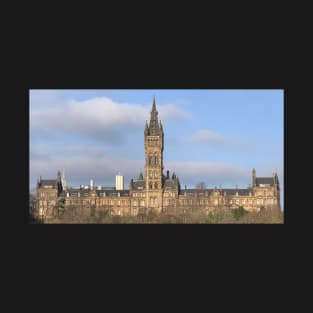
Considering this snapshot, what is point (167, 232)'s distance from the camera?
39.7 feet

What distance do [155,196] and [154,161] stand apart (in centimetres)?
353

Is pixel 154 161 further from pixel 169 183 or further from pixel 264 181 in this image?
pixel 264 181

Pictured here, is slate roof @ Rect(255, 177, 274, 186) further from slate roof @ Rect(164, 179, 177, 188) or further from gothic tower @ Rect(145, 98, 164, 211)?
gothic tower @ Rect(145, 98, 164, 211)

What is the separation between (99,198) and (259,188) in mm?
13826

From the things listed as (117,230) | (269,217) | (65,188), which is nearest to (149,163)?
(65,188)

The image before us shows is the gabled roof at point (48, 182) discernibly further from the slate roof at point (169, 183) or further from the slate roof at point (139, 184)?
the slate roof at point (169, 183)

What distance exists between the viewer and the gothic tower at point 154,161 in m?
57.5

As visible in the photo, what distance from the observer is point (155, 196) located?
189ft

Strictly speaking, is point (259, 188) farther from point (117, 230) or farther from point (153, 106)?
point (117, 230)

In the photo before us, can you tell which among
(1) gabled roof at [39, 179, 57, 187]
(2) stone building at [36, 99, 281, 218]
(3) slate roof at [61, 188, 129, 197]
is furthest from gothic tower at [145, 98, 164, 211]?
(1) gabled roof at [39, 179, 57, 187]

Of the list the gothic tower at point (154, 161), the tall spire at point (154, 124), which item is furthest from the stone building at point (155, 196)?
the tall spire at point (154, 124)

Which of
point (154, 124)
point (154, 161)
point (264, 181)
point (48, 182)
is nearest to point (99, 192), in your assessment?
point (48, 182)

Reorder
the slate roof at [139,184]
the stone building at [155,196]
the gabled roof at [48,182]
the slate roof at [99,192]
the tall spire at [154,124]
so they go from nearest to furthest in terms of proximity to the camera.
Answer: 1. the stone building at [155,196]
2. the slate roof at [99,192]
3. the gabled roof at [48,182]
4. the slate roof at [139,184]
5. the tall spire at [154,124]

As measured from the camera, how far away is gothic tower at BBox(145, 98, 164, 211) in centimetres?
5750
